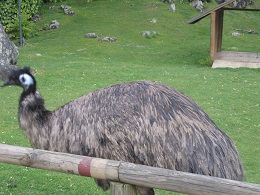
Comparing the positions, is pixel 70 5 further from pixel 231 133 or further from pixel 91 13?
pixel 231 133

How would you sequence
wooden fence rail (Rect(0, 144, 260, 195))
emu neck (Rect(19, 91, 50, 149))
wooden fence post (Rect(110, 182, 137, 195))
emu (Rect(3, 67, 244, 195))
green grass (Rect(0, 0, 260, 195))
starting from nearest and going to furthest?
wooden fence rail (Rect(0, 144, 260, 195)), wooden fence post (Rect(110, 182, 137, 195)), emu (Rect(3, 67, 244, 195)), emu neck (Rect(19, 91, 50, 149)), green grass (Rect(0, 0, 260, 195))

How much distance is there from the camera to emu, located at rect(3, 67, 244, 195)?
3.57 meters

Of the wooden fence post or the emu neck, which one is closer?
the wooden fence post

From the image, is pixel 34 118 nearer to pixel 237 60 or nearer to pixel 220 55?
pixel 237 60

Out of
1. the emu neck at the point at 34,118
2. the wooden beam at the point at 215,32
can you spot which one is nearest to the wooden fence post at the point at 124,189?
the emu neck at the point at 34,118

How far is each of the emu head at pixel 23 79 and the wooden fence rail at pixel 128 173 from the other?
0.96 meters

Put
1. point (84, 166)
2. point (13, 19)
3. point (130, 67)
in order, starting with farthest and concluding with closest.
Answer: point (13, 19) → point (130, 67) → point (84, 166)

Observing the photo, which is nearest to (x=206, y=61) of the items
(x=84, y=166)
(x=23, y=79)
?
(x=23, y=79)

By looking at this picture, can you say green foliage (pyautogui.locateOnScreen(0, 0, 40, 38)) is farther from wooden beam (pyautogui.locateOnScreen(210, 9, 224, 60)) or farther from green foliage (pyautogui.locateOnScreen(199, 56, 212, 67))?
wooden beam (pyautogui.locateOnScreen(210, 9, 224, 60))

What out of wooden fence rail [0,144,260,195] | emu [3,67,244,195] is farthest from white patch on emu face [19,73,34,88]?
wooden fence rail [0,144,260,195]

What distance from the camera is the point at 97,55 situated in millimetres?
14117

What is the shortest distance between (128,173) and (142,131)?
0.78 m

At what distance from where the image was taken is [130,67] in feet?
39.2

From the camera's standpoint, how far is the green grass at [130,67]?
605 cm
